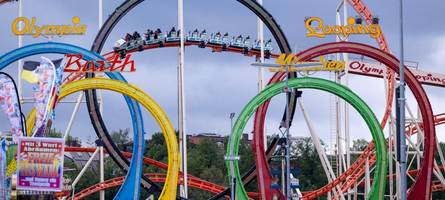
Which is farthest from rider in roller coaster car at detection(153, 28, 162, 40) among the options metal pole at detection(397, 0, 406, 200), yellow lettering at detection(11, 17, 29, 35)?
metal pole at detection(397, 0, 406, 200)

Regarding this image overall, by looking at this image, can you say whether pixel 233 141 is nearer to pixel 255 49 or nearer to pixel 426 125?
pixel 426 125

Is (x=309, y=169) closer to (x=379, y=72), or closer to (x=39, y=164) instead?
(x=379, y=72)

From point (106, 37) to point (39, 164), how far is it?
10210 millimetres

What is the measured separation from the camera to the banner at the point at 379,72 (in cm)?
4219

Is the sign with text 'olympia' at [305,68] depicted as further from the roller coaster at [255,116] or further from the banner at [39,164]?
the banner at [39,164]

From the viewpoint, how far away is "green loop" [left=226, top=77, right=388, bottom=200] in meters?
32.9

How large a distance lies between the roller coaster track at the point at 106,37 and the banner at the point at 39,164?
8.27 meters

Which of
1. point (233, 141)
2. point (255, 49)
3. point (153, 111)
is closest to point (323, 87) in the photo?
point (233, 141)

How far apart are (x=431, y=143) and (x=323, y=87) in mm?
4484

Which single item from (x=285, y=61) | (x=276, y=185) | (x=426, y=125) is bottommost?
(x=276, y=185)

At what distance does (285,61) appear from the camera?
109 ft

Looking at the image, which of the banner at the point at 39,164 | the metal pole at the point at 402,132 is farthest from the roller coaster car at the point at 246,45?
the metal pole at the point at 402,132

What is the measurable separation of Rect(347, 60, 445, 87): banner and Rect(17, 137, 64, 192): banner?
18911 mm

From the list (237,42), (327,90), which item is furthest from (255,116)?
(237,42)
